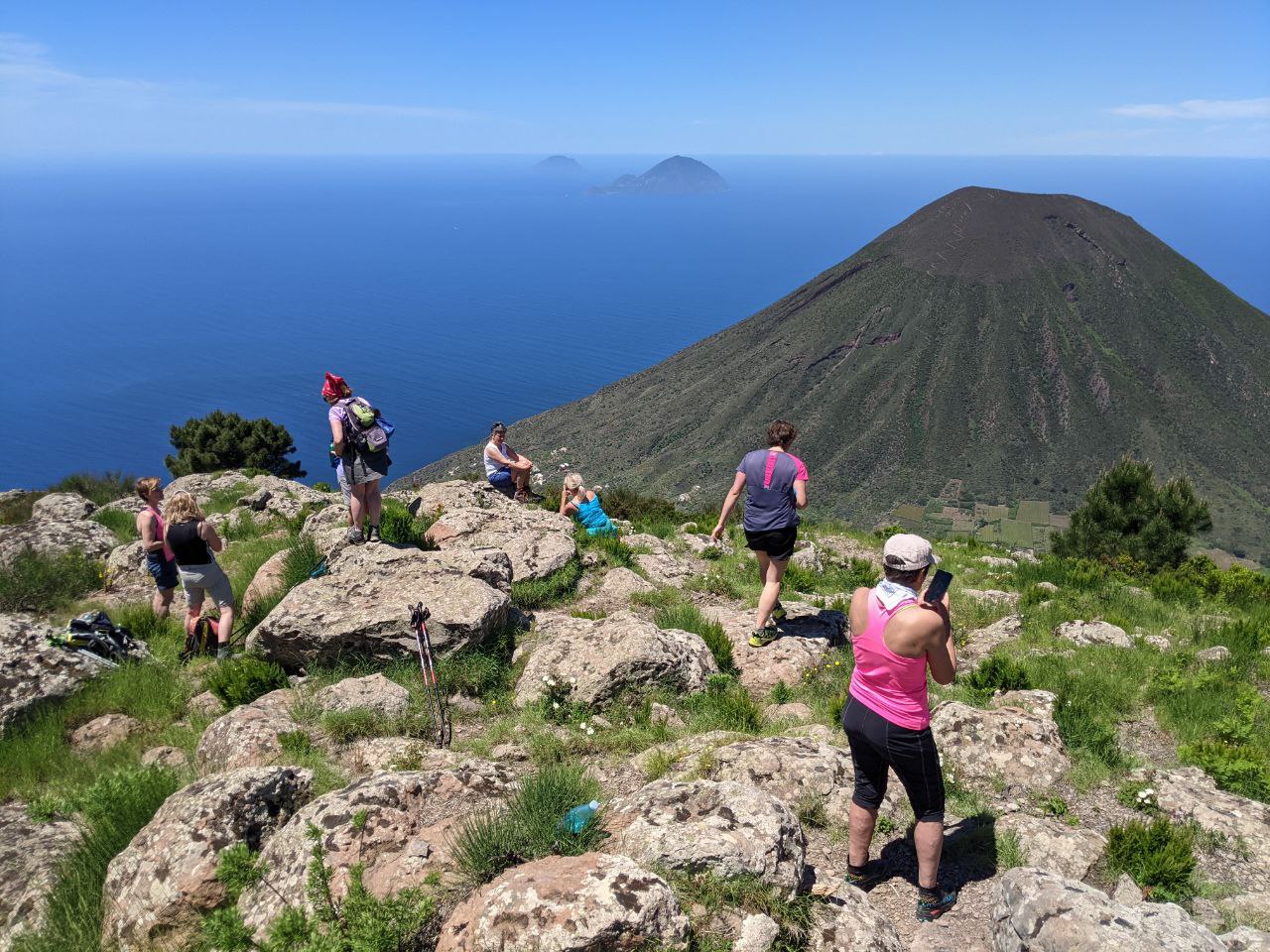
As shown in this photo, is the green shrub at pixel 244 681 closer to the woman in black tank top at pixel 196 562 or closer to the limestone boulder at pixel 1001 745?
the woman in black tank top at pixel 196 562

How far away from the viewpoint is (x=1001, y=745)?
5238 mm

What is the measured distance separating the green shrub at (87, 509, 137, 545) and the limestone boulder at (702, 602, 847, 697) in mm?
10080

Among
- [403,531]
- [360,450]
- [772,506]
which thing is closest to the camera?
[772,506]

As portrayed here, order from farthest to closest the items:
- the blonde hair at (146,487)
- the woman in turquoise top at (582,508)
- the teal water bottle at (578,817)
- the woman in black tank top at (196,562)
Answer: the woman in turquoise top at (582,508) → the blonde hair at (146,487) → the woman in black tank top at (196,562) → the teal water bottle at (578,817)

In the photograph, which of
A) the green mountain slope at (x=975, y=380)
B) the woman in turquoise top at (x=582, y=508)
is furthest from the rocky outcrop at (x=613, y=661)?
the green mountain slope at (x=975, y=380)

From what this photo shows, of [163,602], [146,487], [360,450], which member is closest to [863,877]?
[360,450]

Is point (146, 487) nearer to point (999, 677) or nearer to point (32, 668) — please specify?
point (32, 668)

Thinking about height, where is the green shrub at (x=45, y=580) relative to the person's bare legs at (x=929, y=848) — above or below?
below

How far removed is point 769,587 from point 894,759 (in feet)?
11.3

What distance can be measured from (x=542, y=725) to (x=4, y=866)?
321 cm

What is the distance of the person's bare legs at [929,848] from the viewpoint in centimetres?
378

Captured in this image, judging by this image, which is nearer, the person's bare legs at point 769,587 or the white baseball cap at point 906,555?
the white baseball cap at point 906,555

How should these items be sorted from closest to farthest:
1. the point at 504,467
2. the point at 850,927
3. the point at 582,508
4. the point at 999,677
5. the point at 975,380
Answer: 1. the point at 850,927
2. the point at 999,677
3. the point at 582,508
4. the point at 504,467
5. the point at 975,380

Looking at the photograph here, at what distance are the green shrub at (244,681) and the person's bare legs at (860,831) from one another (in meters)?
4.96
